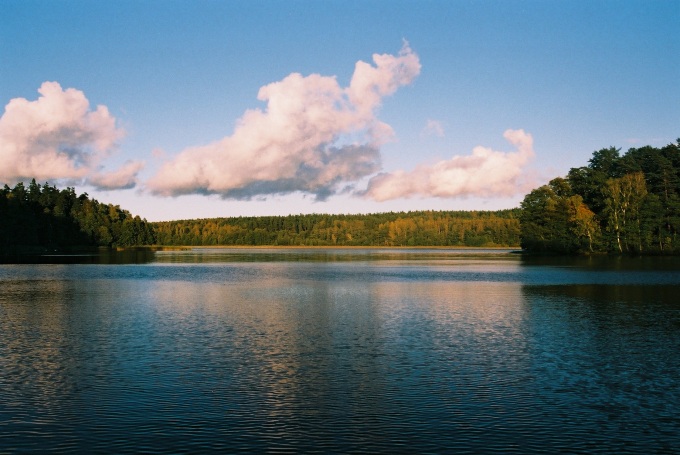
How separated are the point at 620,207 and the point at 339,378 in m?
117

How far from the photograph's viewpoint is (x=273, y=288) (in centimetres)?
5306

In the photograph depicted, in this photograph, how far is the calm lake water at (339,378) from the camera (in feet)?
44.2

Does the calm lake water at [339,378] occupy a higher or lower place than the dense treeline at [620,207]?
lower

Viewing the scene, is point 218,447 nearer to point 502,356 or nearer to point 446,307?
point 502,356

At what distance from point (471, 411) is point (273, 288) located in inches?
1519

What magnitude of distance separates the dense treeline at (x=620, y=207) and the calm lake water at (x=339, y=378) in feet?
295

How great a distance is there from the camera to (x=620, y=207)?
12281 cm

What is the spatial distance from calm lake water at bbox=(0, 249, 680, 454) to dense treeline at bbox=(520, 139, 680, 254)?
3536 inches

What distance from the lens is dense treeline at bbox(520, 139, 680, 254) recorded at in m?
121

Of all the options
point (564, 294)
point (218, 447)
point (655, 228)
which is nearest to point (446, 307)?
point (564, 294)

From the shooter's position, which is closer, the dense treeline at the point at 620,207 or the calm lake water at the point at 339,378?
the calm lake water at the point at 339,378

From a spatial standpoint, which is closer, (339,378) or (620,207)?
(339,378)

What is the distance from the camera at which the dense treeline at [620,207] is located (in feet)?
397

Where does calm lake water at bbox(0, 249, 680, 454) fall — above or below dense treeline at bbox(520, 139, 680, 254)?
below
